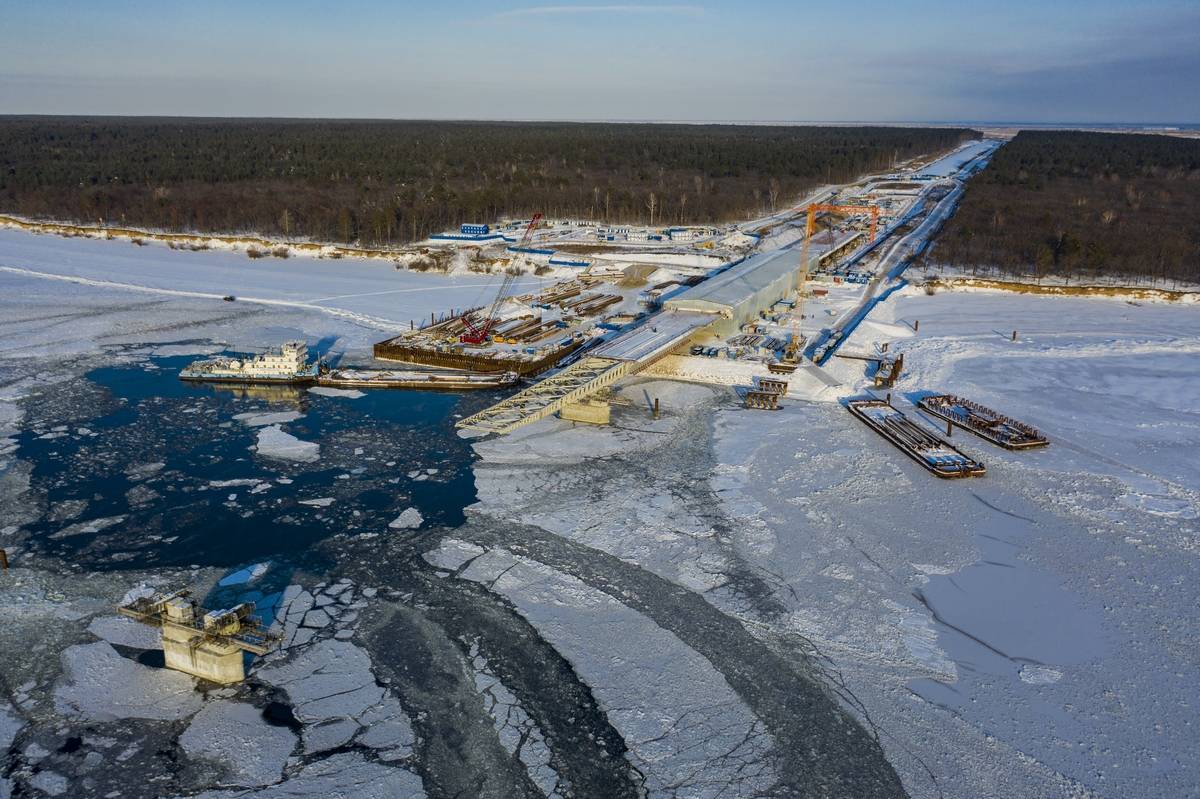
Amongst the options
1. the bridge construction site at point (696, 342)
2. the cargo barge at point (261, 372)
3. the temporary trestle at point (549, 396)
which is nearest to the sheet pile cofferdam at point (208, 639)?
the bridge construction site at point (696, 342)

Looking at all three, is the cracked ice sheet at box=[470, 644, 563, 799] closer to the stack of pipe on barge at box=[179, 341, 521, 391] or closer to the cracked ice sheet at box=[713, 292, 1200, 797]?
the cracked ice sheet at box=[713, 292, 1200, 797]

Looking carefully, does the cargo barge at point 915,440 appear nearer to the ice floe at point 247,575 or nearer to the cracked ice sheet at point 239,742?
the ice floe at point 247,575

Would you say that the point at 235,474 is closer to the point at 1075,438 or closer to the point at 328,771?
the point at 328,771

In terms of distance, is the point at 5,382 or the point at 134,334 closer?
the point at 5,382

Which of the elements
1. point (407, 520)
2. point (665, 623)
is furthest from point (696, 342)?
point (665, 623)

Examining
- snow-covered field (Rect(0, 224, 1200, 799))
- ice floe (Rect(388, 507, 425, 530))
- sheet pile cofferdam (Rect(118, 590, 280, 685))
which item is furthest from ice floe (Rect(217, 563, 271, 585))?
ice floe (Rect(388, 507, 425, 530))

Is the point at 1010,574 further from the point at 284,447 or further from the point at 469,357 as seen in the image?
the point at 469,357

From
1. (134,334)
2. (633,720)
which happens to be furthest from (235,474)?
(134,334)
